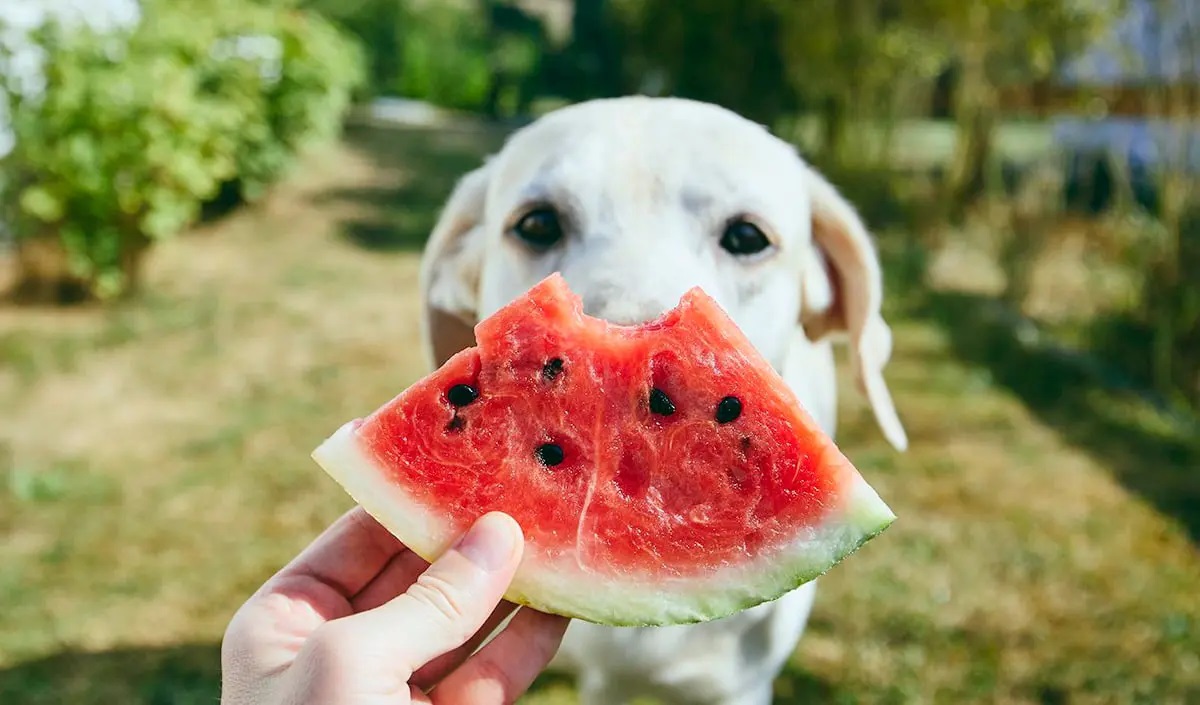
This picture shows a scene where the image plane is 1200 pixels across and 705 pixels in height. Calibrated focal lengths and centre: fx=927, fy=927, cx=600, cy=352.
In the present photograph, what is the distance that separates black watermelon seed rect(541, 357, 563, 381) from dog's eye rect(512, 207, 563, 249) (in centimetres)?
70

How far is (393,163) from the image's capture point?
58.7ft

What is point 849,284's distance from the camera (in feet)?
9.64

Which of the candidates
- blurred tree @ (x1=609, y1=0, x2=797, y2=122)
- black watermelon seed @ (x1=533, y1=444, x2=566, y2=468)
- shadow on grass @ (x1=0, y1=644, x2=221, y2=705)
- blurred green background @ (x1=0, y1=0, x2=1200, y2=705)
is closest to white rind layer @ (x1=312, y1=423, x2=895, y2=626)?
black watermelon seed @ (x1=533, y1=444, x2=566, y2=468)

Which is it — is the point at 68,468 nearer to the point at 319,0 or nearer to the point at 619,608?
the point at 619,608

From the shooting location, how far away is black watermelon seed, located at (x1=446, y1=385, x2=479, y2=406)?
1.82m

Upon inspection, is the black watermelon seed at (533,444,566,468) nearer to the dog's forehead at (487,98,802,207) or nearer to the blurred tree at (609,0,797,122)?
the dog's forehead at (487,98,802,207)

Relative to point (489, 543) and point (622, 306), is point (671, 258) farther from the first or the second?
point (489, 543)

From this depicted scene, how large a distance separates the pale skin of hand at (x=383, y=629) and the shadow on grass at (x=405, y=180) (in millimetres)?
9820

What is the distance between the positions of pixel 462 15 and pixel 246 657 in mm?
31506

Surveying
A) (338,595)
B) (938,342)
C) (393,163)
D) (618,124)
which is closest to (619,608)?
(338,595)

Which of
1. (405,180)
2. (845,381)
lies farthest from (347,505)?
(405,180)

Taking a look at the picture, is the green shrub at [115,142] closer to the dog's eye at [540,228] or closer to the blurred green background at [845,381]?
the blurred green background at [845,381]

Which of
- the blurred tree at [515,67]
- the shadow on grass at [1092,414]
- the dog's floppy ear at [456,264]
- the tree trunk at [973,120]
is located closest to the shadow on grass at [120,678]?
the dog's floppy ear at [456,264]

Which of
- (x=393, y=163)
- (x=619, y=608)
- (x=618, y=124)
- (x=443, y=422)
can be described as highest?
(x=618, y=124)
